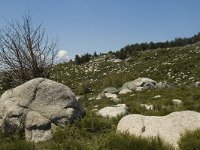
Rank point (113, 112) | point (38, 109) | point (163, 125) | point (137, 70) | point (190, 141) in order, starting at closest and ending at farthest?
1. point (190, 141)
2. point (163, 125)
3. point (38, 109)
4. point (113, 112)
5. point (137, 70)

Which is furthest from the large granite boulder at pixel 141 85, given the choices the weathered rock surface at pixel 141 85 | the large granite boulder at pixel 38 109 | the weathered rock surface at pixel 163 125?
the weathered rock surface at pixel 163 125

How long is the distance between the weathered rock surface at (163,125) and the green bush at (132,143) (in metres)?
0.40

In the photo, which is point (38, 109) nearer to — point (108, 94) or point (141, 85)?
point (108, 94)

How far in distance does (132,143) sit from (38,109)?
3.61 m

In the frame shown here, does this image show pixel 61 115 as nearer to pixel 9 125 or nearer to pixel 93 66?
pixel 9 125

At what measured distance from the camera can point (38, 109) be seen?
11.2 meters

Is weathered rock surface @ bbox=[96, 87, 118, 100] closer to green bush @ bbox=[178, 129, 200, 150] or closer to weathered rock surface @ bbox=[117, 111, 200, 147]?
weathered rock surface @ bbox=[117, 111, 200, 147]

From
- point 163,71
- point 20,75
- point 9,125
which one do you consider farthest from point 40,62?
point 163,71

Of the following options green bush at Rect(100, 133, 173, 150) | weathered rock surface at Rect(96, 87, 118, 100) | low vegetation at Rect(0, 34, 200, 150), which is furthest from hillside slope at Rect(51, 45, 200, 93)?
green bush at Rect(100, 133, 173, 150)

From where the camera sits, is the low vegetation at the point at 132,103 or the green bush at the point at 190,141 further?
the low vegetation at the point at 132,103

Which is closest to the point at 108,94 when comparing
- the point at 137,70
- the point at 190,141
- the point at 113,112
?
the point at 113,112

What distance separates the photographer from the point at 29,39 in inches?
690

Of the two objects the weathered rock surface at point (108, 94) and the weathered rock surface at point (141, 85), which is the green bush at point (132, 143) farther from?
the weathered rock surface at point (141, 85)

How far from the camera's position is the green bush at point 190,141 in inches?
318
